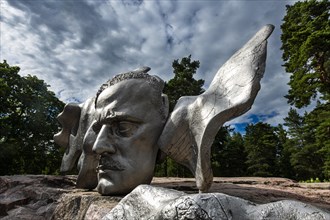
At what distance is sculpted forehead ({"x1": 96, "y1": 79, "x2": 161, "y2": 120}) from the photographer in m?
2.26

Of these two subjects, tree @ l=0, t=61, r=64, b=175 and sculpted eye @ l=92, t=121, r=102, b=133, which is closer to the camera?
sculpted eye @ l=92, t=121, r=102, b=133

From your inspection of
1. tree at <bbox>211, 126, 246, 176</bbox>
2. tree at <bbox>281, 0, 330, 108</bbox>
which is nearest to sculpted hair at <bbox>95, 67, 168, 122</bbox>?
tree at <bbox>281, 0, 330, 108</bbox>

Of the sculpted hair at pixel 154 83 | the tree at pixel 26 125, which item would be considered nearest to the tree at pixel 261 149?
the tree at pixel 26 125

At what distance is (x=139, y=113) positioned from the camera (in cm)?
224

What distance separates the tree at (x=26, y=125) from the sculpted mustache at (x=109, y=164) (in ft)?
37.6

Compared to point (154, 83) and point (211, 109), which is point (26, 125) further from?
point (211, 109)

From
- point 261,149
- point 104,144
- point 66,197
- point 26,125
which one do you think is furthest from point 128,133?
point 261,149

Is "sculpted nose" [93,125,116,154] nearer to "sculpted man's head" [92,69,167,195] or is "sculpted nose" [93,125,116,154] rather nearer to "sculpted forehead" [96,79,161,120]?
"sculpted man's head" [92,69,167,195]

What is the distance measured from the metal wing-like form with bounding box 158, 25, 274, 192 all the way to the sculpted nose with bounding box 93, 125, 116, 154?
0.37 m

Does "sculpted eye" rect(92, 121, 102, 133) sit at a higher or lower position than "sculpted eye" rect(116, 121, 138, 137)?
higher

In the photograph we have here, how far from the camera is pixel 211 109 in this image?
6.48ft

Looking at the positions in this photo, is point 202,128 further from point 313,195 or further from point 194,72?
point 194,72

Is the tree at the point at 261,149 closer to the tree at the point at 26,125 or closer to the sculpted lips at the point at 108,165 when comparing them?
the tree at the point at 26,125

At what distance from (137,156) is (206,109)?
0.63 meters
